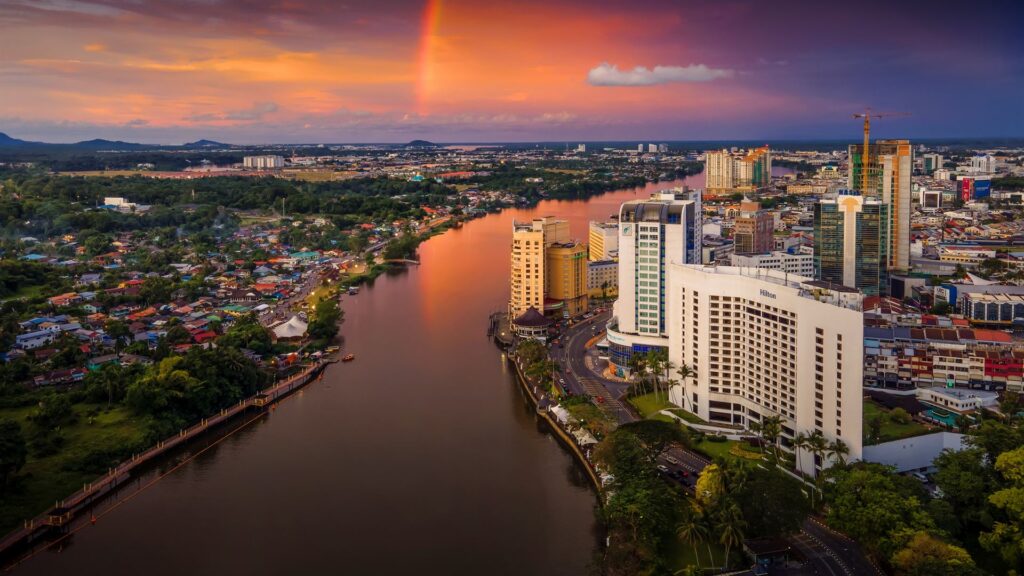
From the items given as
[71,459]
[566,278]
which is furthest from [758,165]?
[71,459]

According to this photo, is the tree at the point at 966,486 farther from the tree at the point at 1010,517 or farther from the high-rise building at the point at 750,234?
the high-rise building at the point at 750,234

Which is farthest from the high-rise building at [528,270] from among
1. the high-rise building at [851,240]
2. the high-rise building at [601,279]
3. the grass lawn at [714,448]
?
the grass lawn at [714,448]

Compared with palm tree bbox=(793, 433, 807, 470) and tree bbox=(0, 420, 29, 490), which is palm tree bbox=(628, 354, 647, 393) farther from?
tree bbox=(0, 420, 29, 490)

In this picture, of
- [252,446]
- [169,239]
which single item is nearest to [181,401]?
[252,446]

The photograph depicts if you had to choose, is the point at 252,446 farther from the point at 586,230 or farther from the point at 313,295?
the point at 586,230

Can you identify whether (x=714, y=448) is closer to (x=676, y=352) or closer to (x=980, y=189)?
(x=676, y=352)
